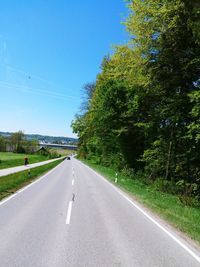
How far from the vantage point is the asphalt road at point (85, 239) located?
277 inches

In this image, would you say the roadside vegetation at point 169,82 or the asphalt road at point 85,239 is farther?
the roadside vegetation at point 169,82

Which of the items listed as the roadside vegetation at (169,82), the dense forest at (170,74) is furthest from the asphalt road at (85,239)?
the dense forest at (170,74)

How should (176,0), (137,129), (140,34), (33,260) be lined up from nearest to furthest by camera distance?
1. (33,260)
2. (176,0)
3. (140,34)
4. (137,129)

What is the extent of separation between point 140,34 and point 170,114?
5.94 m

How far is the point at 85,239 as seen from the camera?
8.89 m

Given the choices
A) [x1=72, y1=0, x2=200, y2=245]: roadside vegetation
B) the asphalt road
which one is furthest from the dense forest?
the asphalt road

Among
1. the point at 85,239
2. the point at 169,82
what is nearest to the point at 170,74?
the point at 169,82

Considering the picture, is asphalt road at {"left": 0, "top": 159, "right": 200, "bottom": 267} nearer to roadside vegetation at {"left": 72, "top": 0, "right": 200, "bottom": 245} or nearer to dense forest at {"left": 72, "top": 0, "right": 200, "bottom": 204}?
roadside vegetation at {"left": 72, "top": 0, "right": 200, "bottom": 245}

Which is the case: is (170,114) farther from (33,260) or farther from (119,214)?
(33,260)

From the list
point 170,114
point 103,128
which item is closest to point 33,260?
point 170,114

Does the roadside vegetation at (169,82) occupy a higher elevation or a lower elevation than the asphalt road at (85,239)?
higher

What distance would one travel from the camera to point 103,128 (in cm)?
4853

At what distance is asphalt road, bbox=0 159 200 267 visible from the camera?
7.03 meters

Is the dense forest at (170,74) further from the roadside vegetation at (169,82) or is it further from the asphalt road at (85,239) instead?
the asphalt road at (85,239)
